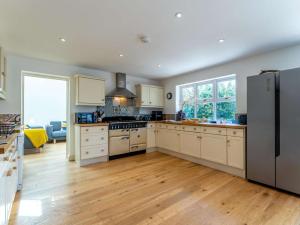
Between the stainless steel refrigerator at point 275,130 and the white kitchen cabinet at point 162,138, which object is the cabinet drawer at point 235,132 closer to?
the stainless steel refrigerator at point 275,130

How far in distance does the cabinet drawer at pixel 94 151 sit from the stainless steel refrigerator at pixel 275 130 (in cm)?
294

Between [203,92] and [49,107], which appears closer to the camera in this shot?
[203,92]

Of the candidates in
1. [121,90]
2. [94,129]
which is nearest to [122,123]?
[94,129]

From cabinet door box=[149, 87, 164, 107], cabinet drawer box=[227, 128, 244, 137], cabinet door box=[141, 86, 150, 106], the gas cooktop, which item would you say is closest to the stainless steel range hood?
cabinet door box=[141, 86, 150, 106]

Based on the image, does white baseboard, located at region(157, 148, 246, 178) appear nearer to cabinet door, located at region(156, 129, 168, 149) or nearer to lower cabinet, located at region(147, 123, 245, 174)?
lower cabinet, located at region(147, 123, 245, 174)

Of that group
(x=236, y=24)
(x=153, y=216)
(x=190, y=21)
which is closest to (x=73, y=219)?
(x=153, y=216)

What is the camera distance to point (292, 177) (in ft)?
7.23

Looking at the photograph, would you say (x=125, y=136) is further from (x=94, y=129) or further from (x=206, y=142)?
(x=206, y=142)

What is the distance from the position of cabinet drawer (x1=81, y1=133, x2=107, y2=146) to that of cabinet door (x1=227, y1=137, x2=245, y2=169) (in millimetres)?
2677

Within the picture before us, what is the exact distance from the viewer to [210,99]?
13.9 feet

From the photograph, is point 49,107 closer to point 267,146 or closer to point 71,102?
point 71,102

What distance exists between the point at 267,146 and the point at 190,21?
216cm

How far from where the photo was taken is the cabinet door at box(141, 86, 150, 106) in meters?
4.85

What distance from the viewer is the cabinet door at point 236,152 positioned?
2783 mm
